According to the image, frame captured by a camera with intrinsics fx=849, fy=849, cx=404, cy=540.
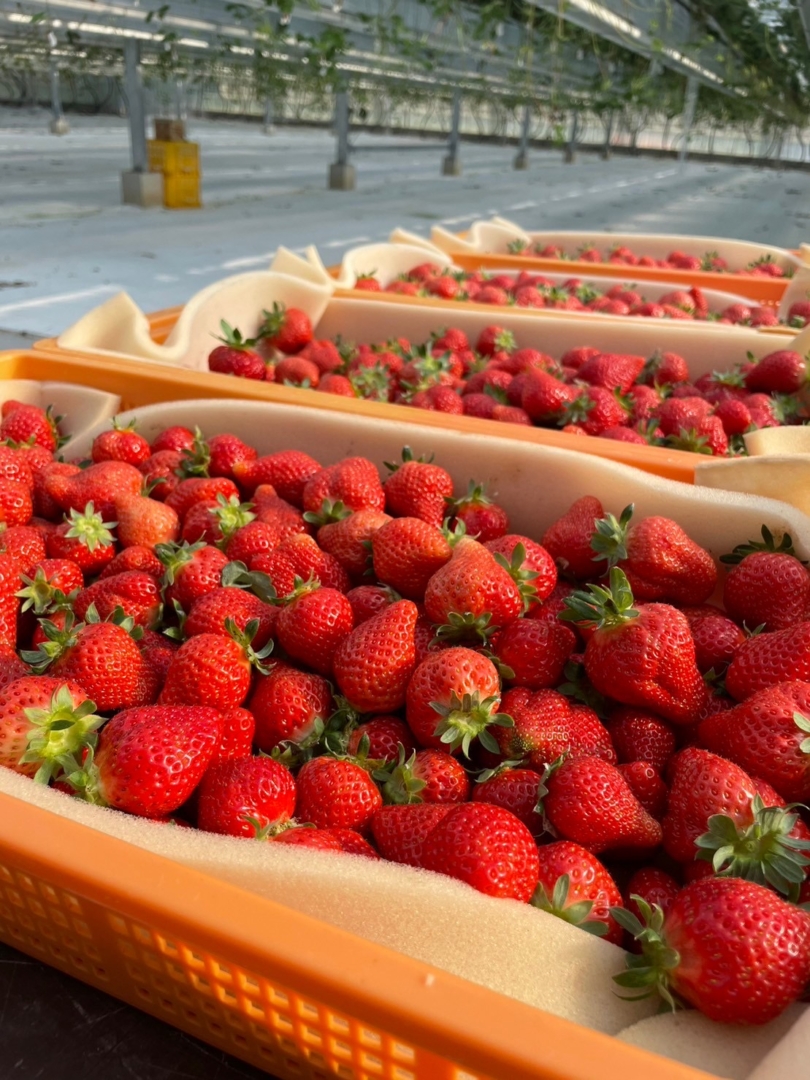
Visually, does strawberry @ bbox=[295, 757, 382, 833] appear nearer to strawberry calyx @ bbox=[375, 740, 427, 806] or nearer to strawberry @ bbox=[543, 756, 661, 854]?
strawberry calyx @ bbox=[375, 740, 427, 806]

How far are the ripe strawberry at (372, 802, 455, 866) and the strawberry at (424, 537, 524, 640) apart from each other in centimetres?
24

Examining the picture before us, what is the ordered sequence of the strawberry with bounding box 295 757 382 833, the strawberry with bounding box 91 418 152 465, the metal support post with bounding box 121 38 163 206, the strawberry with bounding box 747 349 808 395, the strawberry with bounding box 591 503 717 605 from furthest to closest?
the metal support post with bounding box 121 38 163 206 < the strawberry with bounding box 747 349 808 395 < the strawberry with bounding box 91 418 152 465 < the strawberry with bounding box 591 503 717 605 < the strawberry with bounding box 295 757 382 833

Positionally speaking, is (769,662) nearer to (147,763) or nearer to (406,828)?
(406,828)

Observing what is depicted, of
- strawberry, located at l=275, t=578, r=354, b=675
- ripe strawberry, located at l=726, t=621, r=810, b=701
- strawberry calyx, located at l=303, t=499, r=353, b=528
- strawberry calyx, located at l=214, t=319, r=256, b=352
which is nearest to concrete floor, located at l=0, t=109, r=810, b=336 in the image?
strawberry calyx, located at l=214, t=319, r=256, b=352

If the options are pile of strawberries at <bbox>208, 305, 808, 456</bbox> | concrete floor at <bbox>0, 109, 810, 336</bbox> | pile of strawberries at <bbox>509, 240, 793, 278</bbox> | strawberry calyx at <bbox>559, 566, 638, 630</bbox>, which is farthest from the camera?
concrete floor at <bbox>0, 109, 810, 336</bbox>

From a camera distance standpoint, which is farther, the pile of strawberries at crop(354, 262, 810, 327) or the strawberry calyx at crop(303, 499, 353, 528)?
the pile of strawberries at crop(354, 262, 810, 327)

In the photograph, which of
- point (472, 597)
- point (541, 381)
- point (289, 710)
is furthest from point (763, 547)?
point (541, 381)

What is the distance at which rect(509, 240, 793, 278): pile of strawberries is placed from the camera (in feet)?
11.4

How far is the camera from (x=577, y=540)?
1214 millimetres

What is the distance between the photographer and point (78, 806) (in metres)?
0.77

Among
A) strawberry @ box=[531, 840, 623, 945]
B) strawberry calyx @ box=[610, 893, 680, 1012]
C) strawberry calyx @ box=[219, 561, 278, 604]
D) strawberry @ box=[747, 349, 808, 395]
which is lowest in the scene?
strawberry @ box=[531, 840, 623, 945]

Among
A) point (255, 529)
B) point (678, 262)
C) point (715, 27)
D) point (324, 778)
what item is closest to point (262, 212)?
point (678, 262)

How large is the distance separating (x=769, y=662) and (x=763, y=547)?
0.28 metres

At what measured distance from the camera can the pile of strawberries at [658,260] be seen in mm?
3463
